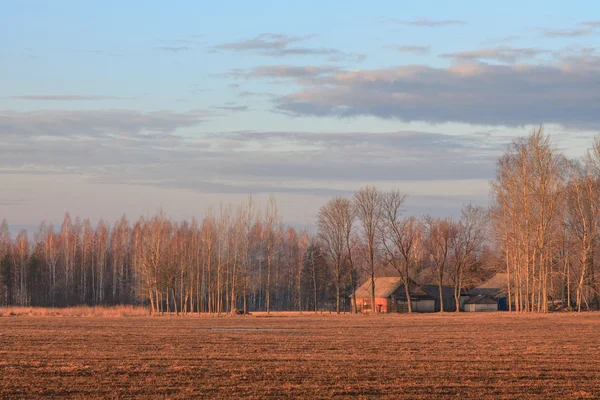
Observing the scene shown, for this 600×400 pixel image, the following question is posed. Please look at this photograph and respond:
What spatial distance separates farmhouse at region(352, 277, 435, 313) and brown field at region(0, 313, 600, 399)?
58.6m

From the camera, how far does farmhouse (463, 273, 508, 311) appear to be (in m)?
92.5

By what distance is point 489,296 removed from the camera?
93.0m


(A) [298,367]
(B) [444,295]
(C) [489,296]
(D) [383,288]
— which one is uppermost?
(A) [298,367]

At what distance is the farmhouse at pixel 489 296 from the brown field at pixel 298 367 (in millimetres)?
60986

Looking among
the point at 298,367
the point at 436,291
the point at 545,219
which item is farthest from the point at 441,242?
the point at 298,367

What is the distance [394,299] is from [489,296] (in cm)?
1249

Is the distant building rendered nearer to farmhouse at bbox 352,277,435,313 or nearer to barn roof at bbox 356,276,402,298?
farmhouse at bbox 352,277,435,313

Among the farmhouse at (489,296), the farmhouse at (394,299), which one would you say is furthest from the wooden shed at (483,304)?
the farmhouse at (394,299)

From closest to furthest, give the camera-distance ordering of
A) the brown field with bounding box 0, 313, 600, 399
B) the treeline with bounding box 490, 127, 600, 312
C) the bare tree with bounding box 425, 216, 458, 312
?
the brown field with bounding box 0, 313, 600, 399, the treeline with bounding box 490, 127, 600, 312, the bare tree with bounding box 425, 216, 458, 312

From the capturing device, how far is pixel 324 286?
115 meters

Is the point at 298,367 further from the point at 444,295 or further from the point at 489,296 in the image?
the point at 444,295

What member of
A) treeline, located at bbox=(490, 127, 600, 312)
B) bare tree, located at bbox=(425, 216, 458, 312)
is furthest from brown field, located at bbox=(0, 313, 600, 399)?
bare tree, located at bbox=(425, 216, 458, 312)

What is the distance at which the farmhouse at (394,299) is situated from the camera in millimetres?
91312

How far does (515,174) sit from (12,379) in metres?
55.7
